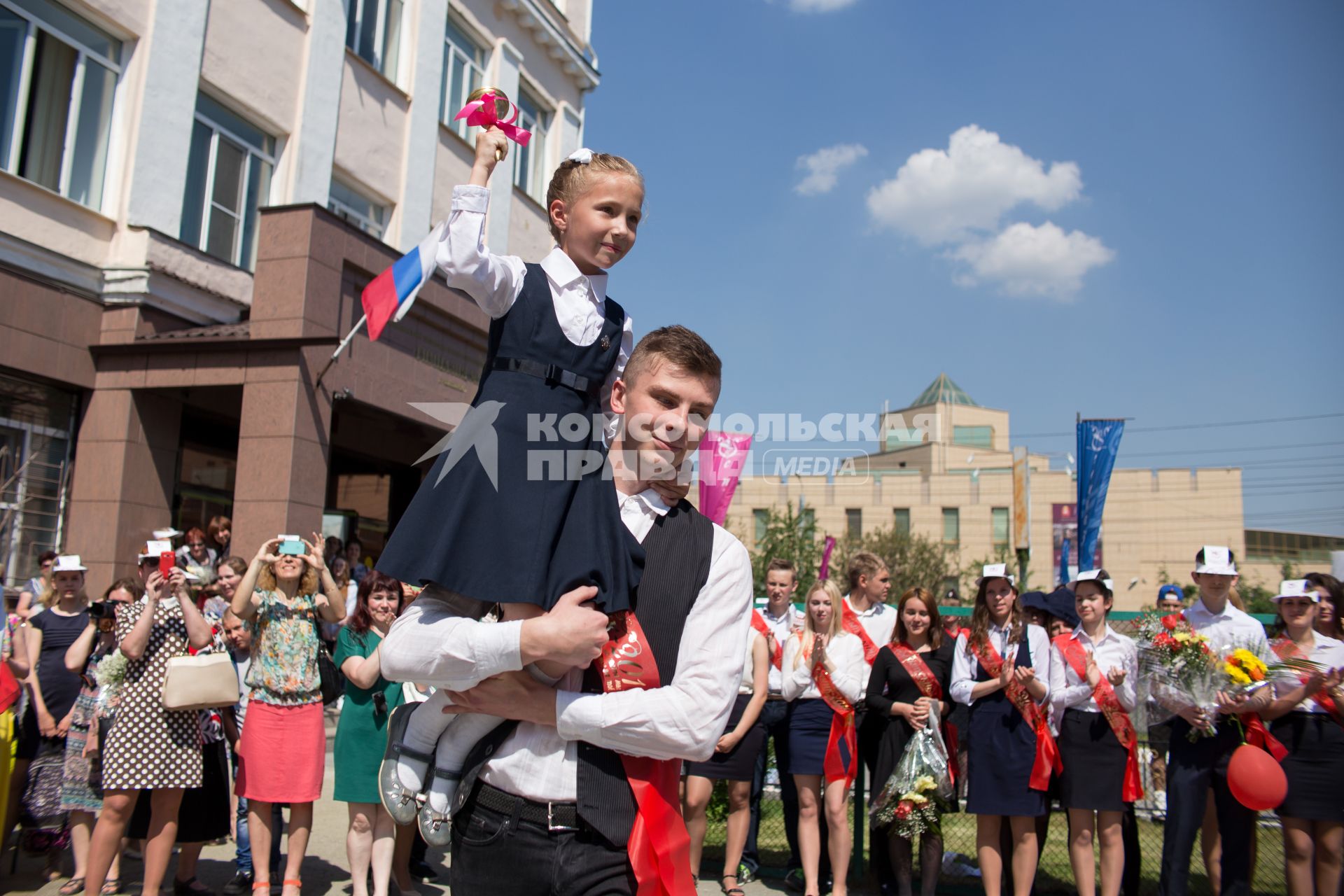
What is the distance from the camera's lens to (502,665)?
192cm

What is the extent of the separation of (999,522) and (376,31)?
158 feet

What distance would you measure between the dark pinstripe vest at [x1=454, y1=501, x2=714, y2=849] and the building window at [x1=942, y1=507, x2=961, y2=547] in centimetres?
5683

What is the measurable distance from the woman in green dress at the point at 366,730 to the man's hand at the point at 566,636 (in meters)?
4.46

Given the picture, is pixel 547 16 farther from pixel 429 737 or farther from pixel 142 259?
pixel 429 737

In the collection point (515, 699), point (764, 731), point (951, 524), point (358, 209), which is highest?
point (358, 209)

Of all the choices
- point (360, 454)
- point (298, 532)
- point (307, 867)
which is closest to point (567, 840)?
point (307, 867)

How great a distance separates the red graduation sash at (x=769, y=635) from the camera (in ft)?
24.6

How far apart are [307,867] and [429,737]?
6.15 metres

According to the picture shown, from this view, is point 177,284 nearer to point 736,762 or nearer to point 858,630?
point 736,762

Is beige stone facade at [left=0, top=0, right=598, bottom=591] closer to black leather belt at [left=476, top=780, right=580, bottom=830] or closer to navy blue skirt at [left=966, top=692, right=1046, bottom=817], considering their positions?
navy blue skirt at [left=966, top=692, right=1046, bottom=817]

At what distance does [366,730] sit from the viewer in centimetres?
649

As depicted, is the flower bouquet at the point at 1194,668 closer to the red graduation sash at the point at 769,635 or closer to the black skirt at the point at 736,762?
the red graduation sash at the point at 769,635

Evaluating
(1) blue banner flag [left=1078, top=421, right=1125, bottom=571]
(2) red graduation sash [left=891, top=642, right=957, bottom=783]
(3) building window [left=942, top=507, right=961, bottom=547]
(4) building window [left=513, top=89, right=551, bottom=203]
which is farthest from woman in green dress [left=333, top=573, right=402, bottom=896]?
(3) building window [left=942, top=507, right=961, bottom=547]

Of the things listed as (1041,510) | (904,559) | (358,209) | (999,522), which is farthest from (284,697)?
(1041,510)
